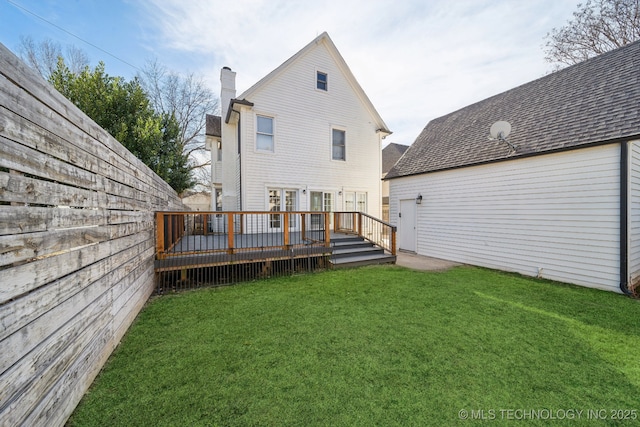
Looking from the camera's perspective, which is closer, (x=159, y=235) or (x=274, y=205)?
(x=159, y=235)

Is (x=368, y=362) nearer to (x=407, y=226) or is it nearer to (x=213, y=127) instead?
(x=407, y=226)

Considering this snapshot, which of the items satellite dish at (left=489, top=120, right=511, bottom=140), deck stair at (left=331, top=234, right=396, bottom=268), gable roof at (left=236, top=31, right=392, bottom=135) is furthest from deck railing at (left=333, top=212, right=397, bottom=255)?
gable roof at (left=236, top=31, right=392, bottom=135)

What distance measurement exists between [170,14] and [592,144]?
11649 millimetres

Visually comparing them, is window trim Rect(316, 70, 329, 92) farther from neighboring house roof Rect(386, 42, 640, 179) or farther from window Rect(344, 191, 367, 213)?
neighboring house roof Rect(386, 42, 640, 179)

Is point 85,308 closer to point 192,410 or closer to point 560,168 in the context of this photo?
point 192,410

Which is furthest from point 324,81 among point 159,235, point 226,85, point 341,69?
point 159,235

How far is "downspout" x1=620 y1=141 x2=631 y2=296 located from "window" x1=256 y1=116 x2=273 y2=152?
345 inches

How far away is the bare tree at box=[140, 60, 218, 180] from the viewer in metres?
18.0

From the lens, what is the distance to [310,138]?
941cm

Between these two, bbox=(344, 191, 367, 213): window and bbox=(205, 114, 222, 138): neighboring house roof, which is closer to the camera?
bbox=(344, 191, 367, 213): window

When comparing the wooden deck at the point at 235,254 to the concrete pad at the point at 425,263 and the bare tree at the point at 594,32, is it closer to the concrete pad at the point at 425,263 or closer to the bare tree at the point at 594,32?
the concrete pad at the point at 425,263

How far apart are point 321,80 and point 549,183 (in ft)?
26.5

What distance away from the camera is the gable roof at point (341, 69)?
8445 mm

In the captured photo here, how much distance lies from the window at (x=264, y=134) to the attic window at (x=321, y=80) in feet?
8.28
